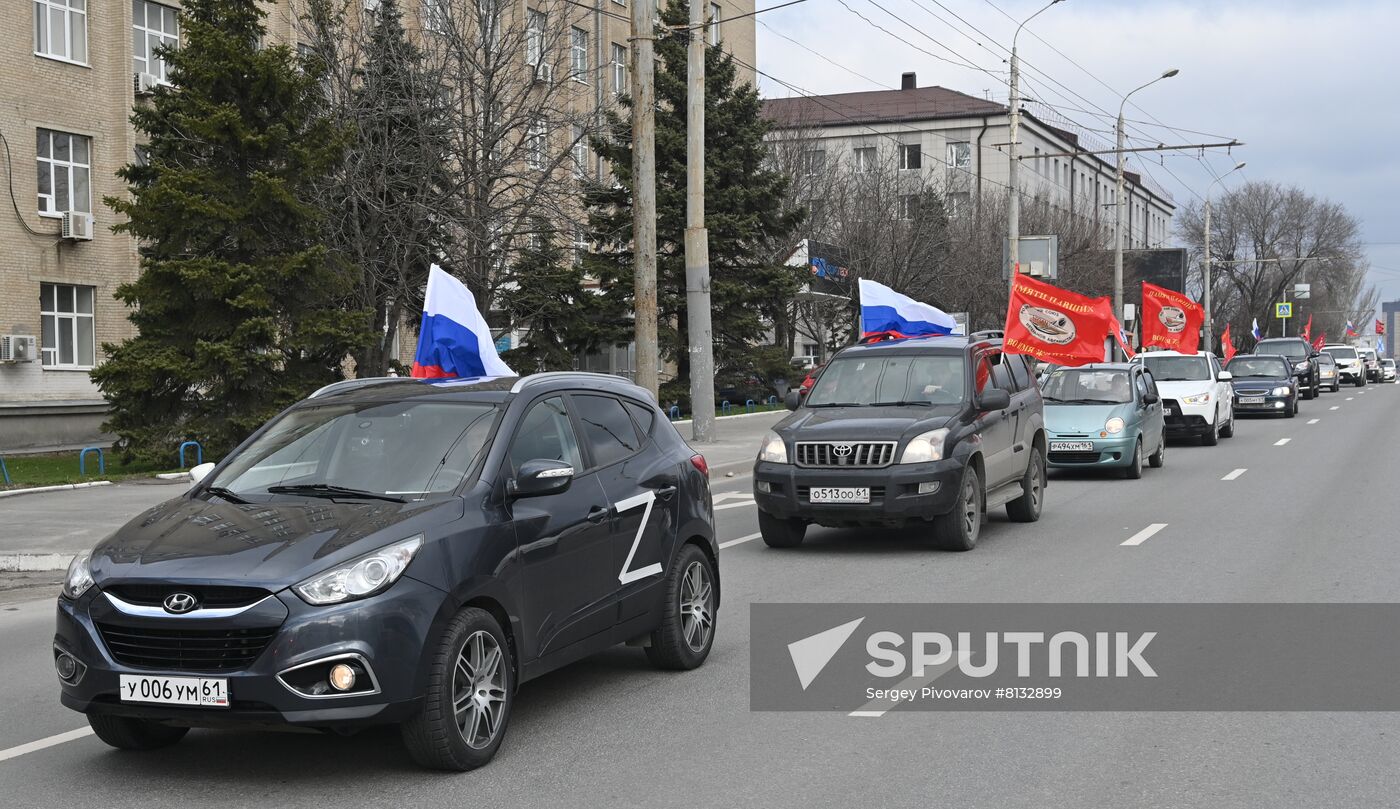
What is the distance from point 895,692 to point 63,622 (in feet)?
12.0

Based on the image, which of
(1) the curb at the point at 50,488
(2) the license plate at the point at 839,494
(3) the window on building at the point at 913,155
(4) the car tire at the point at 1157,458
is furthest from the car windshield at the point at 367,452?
(3) the window on building at the point at 913,155

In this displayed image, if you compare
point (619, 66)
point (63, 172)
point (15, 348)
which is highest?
point (619, 66)

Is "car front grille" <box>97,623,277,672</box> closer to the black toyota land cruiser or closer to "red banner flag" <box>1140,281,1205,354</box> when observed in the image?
the black toyota land cruiser

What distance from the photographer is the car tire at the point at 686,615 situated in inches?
281

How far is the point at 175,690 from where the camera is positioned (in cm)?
503

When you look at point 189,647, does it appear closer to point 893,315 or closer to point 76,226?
point 893,315

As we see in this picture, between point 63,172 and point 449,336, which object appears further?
point 63,172

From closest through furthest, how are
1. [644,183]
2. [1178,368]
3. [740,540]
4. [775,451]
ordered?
[775,451] < [740,540] < [644,183] < [1178,368]

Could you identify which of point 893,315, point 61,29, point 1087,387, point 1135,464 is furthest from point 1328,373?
point 61,29

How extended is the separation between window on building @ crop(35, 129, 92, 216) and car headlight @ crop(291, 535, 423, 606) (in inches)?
1029

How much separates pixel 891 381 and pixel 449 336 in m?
4.00

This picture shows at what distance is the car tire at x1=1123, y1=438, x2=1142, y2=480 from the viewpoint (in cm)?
Answer: 1869

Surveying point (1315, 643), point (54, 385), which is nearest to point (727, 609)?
point (1315, 643)

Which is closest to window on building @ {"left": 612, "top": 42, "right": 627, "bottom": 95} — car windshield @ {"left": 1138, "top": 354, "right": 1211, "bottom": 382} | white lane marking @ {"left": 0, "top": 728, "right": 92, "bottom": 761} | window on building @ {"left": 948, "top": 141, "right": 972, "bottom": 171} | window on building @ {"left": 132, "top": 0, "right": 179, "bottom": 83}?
window on building @ {"left": 132, "top": 0, "right": 179, "bottom": 83}
